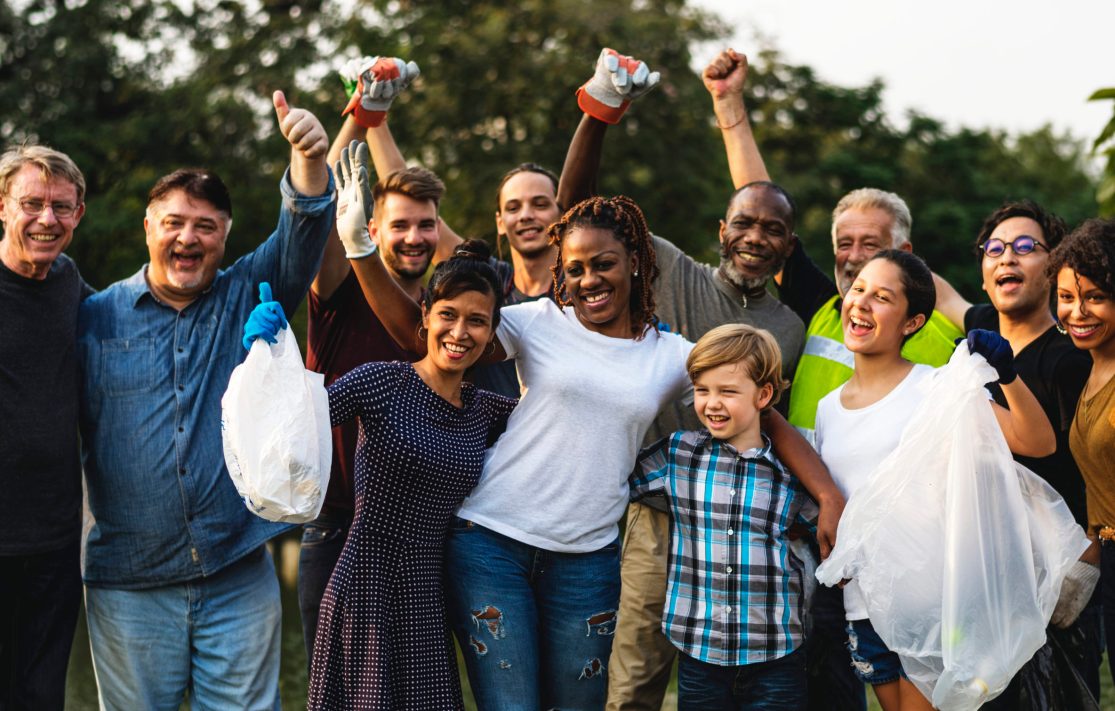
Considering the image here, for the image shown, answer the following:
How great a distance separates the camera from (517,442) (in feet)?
11.3

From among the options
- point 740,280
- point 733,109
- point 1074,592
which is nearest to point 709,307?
point 740,280

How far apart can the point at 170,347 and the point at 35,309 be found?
1.39 feet

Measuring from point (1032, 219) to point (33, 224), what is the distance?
3363 millimetres

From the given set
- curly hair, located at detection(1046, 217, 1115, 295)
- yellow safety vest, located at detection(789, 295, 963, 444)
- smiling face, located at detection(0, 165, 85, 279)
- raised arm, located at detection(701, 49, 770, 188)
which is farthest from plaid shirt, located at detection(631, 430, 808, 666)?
smiling face, located at detection(0, 165, 85, 279)

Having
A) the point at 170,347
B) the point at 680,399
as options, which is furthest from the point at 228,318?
the point at 680,399

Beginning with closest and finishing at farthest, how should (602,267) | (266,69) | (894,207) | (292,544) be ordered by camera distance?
(602,267)
(894,207)
(292,544)
(266,69)

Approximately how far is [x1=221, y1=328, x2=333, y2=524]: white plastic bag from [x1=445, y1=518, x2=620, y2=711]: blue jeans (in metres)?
0.51

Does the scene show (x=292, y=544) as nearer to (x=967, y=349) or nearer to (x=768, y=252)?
(x=768, y=252)

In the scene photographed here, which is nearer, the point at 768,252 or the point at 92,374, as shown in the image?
the point at 92,374

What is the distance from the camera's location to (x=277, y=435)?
121 inches

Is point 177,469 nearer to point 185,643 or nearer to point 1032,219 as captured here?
point 185,643

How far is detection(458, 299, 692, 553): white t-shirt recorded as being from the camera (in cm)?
338

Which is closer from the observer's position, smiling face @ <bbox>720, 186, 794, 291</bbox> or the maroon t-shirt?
the maroon t-shirt

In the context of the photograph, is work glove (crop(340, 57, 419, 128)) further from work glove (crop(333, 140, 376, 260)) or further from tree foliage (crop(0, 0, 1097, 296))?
tree foliage (crop(0, 0, 1097, 296))
